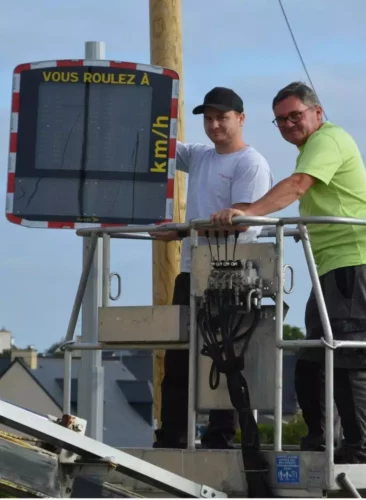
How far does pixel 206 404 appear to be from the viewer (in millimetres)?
7305

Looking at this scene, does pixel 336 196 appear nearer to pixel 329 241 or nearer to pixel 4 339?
pixel 329 241

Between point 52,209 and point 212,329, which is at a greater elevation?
point 52,209

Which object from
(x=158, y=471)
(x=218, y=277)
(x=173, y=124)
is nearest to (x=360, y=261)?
(x=218, y=277)

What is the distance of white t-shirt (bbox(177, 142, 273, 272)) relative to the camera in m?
7.72

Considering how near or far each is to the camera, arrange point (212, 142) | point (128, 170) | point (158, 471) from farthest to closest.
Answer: point (128, 170) < point (212, 142) < point (158, 471)

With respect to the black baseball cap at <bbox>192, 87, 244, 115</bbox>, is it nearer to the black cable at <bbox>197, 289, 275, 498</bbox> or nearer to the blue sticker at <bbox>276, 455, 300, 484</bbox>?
the black cable at <bbox>197, 289, 275, 498</bbox>

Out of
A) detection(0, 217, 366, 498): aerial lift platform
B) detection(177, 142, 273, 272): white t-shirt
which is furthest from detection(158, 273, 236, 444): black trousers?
detection(0, 217, 366, 498): aerial lift platform

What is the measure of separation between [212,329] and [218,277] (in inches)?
10.4

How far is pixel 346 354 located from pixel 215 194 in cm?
122

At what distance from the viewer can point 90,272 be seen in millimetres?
8586

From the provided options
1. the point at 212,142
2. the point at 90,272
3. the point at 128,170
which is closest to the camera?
the point at 212,142

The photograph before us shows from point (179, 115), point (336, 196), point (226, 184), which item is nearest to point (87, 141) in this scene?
point (179, 115)

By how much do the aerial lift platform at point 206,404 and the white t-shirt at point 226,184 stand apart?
1.57ft

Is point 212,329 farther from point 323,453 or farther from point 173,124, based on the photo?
point 173,124
